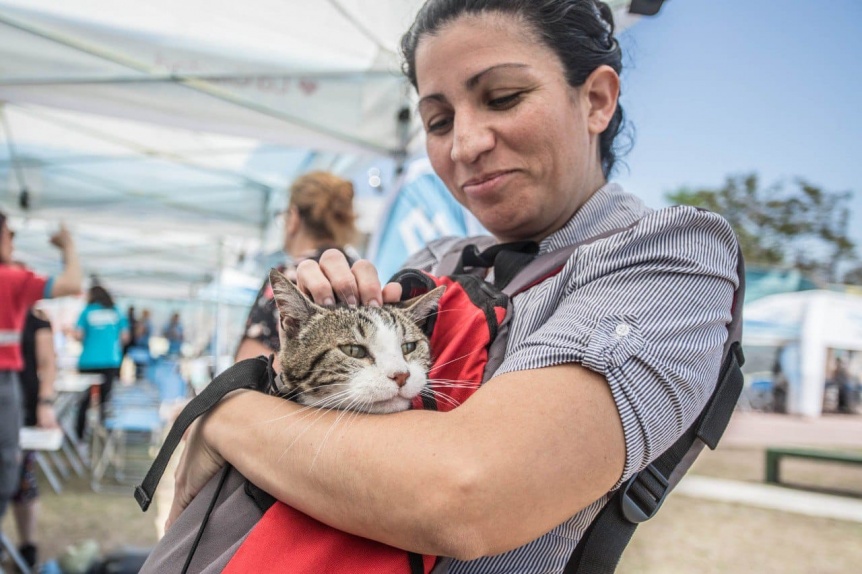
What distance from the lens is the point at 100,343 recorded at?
794 centimetres

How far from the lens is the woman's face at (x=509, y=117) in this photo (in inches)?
47.4

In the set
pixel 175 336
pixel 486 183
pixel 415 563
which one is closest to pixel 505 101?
pixel 486 183

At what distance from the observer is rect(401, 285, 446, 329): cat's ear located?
115 centimetres

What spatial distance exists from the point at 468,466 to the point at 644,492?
43 centimetres

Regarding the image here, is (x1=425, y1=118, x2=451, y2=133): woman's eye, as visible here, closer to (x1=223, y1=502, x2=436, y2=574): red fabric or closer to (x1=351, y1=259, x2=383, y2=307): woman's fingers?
(x1=351, y1=259, x2=383, y2=307): woman's fingers

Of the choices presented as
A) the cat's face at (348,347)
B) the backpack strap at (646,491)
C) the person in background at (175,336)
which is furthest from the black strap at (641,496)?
the person in background at (175,336)

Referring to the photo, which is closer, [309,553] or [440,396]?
[309,553]

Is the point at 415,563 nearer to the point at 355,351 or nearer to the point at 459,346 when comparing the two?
the point at 459,346

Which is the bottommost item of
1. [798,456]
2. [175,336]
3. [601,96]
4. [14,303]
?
[175,336]

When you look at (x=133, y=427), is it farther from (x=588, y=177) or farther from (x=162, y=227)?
(x=588, y=177)

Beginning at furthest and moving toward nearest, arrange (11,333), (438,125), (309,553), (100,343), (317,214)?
(100,343) → (11,333) → (317,214) → (438,125) → (309,553)

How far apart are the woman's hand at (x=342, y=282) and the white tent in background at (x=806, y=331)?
3.25 m

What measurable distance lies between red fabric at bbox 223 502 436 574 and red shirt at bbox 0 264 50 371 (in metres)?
3.75

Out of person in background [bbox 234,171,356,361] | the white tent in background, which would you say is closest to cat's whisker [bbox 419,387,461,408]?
person in background [bbox 234,171,356,361]
